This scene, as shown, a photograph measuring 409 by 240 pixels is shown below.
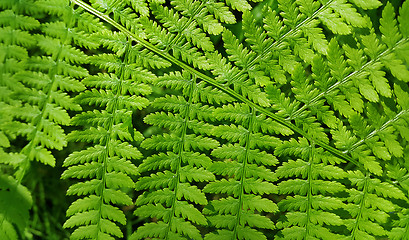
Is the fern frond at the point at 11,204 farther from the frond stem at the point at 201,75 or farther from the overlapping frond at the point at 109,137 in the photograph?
the frond stem at the point at 201,75

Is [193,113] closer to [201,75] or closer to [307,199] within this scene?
[201,75]

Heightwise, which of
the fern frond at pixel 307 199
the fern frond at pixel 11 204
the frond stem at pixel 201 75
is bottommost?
the fern frond at pixel 11 204

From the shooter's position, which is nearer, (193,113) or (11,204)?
(11,204)

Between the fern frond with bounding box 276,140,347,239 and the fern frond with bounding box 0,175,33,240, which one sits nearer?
the fern frond with bounding box 0,175,33,240

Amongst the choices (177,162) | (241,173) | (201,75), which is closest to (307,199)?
(241,173)

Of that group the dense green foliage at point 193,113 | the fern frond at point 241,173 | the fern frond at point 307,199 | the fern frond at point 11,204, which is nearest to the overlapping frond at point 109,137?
the dense green foliage at point 193,113

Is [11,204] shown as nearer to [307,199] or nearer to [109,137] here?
[109,137]

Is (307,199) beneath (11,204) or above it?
above

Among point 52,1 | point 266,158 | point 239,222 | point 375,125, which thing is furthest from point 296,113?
point 52,1

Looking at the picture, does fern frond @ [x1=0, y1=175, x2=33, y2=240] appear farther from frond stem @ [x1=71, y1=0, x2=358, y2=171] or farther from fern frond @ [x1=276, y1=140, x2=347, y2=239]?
fern frond @ [x1=276, y1=140, x2=347, y2=239]

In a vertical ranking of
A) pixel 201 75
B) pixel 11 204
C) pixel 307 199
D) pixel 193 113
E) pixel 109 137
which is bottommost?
pixel 11 204

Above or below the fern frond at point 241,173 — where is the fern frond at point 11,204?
below

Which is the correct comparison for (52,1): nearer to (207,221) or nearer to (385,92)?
(207,221)

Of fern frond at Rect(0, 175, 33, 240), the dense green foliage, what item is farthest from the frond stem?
fern frond at Rect(0, 175, 33, 240)
